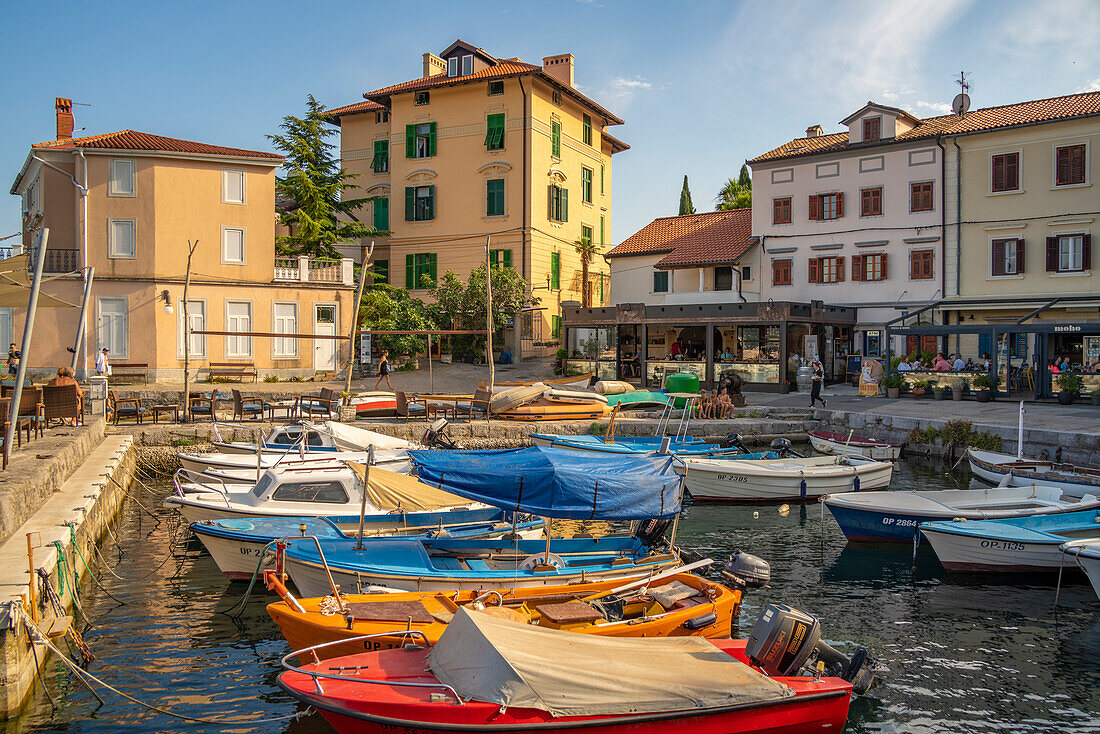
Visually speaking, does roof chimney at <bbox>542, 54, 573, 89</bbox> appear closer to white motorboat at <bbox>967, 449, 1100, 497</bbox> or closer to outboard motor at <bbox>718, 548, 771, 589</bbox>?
white motorboat at <bbox>967, 449, 1100, 497</bbox>

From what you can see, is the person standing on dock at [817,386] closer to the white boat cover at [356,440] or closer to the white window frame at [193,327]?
the white boat cover at [356,440]

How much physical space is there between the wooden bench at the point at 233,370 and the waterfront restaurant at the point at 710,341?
13573 mm

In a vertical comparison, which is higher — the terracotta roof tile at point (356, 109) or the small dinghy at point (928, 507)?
the terracotta roof tile at point (356, 109)

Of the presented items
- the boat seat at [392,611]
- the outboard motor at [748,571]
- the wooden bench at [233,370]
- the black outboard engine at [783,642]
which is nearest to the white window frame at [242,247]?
the wooden bench at [233,370]

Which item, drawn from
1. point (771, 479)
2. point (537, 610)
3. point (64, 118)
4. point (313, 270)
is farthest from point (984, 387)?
point (64, 118)

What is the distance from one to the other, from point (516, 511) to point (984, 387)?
2465 centimetres

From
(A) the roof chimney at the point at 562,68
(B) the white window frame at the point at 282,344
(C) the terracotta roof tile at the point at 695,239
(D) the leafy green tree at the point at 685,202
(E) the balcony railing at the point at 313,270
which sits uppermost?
(A) the roof chimney at the point at 562,68

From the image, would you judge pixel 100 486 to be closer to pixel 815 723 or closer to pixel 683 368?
pixel 815 723

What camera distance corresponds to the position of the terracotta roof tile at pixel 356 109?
4584cm

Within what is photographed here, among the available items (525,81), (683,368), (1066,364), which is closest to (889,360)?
(1066,364)

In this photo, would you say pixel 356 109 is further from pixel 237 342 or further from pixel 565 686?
pixel 565 686

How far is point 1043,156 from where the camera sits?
32875 mm

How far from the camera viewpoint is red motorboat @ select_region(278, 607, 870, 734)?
714cm

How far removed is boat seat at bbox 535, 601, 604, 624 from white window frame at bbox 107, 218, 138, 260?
97.6ft
